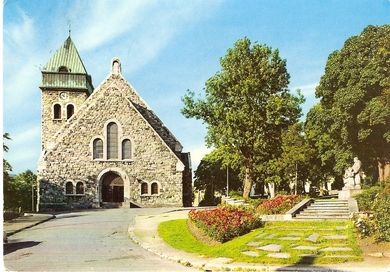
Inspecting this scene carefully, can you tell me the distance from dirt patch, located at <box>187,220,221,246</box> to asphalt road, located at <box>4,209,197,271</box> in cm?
180

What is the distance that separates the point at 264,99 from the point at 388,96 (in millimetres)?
7834

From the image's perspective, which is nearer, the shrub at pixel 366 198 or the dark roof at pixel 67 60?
the shrub at pixel 366 198

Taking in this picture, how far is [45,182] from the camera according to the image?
2817cm

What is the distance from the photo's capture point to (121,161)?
29.9 meters

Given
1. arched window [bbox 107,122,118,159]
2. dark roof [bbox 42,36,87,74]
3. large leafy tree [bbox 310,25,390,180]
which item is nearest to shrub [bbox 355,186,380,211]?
large leafy tree [bbox 310,25,390,180]

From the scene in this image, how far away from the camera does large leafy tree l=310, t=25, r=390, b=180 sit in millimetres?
16844

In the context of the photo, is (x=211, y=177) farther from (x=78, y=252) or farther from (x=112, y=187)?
(x=78, y=252)

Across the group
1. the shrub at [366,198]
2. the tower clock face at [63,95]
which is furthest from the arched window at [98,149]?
the shrub at [366,198]

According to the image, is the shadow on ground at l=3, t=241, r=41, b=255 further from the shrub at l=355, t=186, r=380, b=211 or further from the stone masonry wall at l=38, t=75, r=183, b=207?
the stone masonry wall at l=38, t=75, r=183, b=207

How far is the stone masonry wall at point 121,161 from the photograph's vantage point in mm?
29109

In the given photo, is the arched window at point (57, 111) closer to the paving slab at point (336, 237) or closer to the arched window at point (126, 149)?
the arched window at point (126, 149)

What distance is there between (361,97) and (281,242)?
33.6 feet

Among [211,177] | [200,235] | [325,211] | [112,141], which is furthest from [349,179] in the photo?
[211,177]

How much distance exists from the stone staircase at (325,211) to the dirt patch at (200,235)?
3.51m
